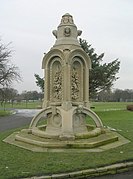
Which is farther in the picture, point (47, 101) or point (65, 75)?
point (47, 101)

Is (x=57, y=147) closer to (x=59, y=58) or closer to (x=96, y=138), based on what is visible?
(x=96, y=138)

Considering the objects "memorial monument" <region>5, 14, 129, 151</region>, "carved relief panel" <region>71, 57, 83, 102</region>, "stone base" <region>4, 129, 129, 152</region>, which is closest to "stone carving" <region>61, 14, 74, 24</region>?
"memorial monument" <region>5, 14, 129, 151</region>

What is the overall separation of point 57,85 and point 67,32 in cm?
236

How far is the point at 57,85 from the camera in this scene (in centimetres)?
1223

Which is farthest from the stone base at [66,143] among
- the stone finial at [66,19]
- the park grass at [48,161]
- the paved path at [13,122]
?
the paved path at [13,122]

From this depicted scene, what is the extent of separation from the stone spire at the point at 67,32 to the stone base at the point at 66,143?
4.21 m

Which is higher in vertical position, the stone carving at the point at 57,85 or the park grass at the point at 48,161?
the stone carving at the point at 57,85

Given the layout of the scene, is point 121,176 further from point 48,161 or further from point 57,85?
point 57,85

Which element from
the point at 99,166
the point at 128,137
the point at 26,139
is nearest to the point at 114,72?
the point at 128,137

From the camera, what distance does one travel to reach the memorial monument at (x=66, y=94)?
11.1 meters

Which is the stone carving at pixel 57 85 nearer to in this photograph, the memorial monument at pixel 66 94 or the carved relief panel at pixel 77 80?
the memorial monument at pixel 66 94

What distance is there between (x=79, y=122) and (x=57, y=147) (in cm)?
279

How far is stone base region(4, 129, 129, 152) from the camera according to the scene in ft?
31.8

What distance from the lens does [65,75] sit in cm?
1171
